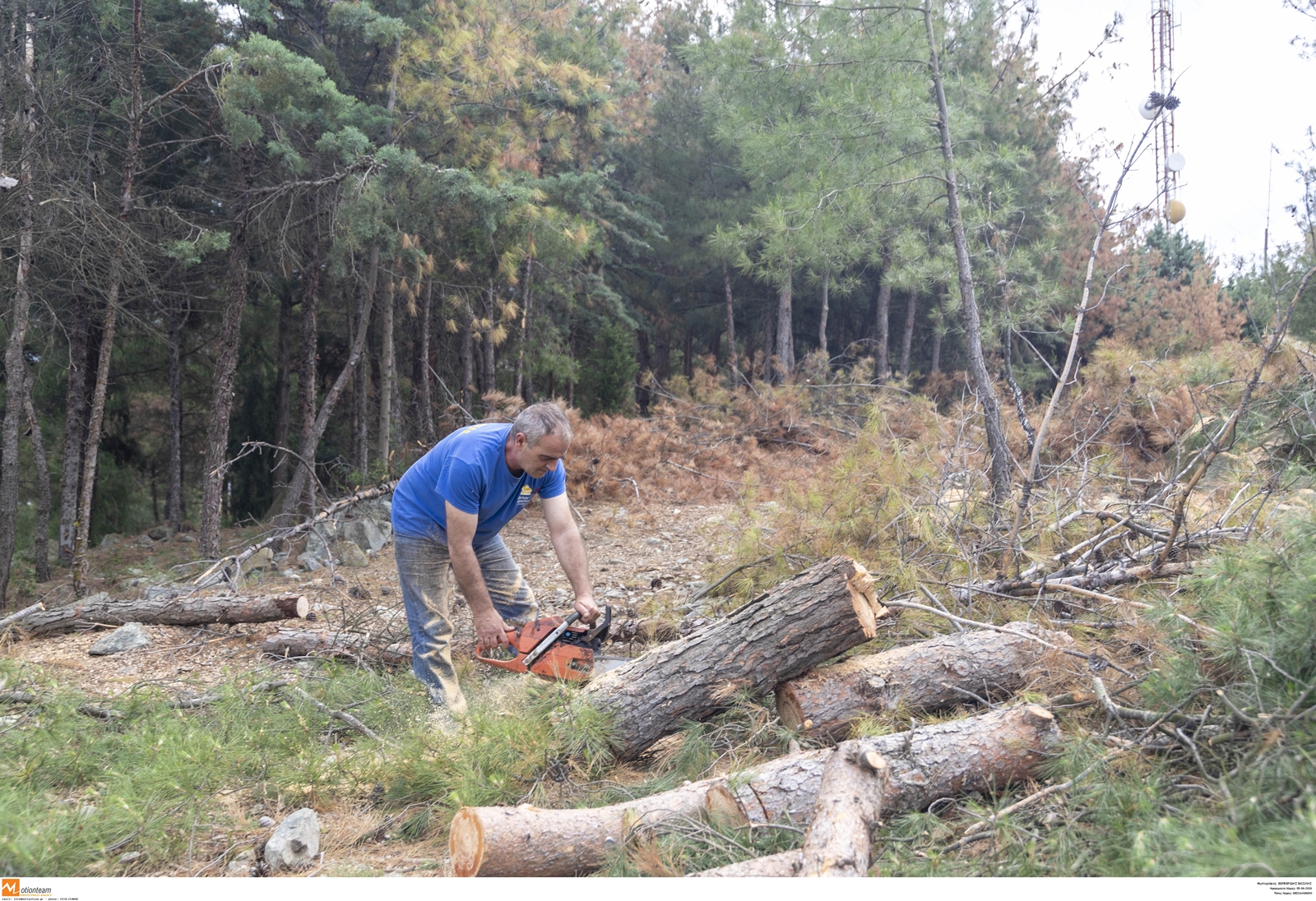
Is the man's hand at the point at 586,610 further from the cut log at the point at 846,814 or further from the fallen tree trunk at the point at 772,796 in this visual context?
the cut log at the point at 846,814

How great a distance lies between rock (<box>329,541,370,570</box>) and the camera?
7949mm

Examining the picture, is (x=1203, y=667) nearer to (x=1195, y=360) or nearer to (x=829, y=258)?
(x=1195, y=360)

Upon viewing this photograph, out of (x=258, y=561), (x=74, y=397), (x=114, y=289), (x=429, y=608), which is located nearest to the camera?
(x=429, y=608)

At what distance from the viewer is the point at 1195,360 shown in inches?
350

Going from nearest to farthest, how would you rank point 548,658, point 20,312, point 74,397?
1. point 548,658
2. point 20,312
3. point 74,397

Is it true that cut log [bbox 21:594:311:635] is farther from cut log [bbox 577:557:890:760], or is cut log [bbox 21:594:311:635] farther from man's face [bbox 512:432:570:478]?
cut log [bbox 577:557:890:760]

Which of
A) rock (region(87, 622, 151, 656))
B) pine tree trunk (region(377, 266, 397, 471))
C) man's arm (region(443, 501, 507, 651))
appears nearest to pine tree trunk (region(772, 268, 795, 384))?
pine tree trunk (region(377, 266, 397, 471))

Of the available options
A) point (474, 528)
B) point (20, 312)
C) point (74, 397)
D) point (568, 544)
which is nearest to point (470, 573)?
point (474, 528)

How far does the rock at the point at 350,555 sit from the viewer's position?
7.95 metres

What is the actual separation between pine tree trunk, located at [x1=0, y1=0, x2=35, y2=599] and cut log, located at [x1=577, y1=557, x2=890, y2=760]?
7.04 meters

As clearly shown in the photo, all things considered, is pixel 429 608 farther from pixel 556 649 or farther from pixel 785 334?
pixel 785 334

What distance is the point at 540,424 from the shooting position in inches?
143

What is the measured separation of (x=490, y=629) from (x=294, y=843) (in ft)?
3.78
